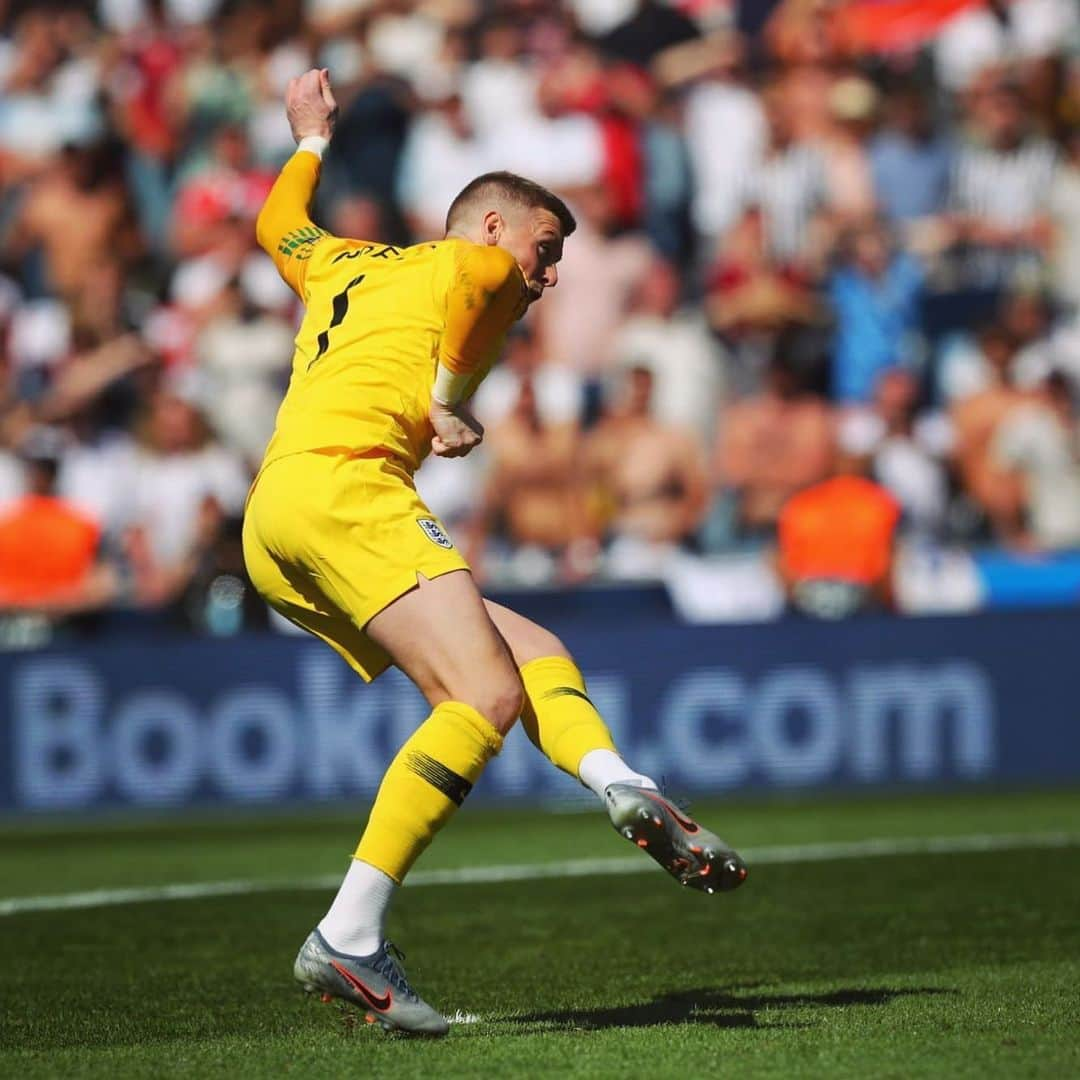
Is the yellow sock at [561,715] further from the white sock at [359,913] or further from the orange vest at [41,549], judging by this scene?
the orange vest at [41,549]

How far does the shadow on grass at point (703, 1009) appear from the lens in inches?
217

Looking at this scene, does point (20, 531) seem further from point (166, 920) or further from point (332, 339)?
point (332, 339)

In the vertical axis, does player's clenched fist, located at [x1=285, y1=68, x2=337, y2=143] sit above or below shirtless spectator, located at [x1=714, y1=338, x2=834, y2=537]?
above

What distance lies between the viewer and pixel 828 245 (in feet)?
49.9

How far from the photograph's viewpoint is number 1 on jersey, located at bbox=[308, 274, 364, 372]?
563cm

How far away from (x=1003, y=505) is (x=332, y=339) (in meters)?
8.82

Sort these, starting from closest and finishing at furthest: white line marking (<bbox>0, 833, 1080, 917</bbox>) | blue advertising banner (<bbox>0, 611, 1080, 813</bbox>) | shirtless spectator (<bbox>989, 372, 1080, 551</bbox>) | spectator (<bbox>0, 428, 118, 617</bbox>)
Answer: white line marking (<bbox>0, 833, 1080, 917</bbox>)
blue advertising banner (<bbox>0, 611, 1080, 813</bbox>)
spectator (<bbox>0, 428, 118, 617</bbox>)
shirtless spectator (<bbox>989, 372, 1080, 551</bbox>)

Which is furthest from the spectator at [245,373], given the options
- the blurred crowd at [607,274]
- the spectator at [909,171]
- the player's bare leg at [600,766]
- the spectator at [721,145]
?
the player's bare leg at [600,766]

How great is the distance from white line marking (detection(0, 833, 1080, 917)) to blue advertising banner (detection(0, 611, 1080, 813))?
7.42 feet

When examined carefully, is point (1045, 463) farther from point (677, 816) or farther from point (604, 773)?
point (677, 816)

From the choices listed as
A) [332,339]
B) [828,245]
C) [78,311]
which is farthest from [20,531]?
[332,339]

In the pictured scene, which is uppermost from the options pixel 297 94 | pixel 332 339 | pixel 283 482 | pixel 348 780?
pixel 297 94

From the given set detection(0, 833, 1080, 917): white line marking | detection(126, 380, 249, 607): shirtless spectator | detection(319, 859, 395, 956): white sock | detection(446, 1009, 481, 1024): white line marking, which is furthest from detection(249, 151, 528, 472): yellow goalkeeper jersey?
detection(126, 380, 249, 607): shirtless spectator

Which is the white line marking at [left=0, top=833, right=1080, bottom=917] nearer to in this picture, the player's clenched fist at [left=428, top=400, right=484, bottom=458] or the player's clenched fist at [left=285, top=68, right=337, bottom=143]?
the player's clenched fist at [left=285, top=68, right=337, bottom=143]
